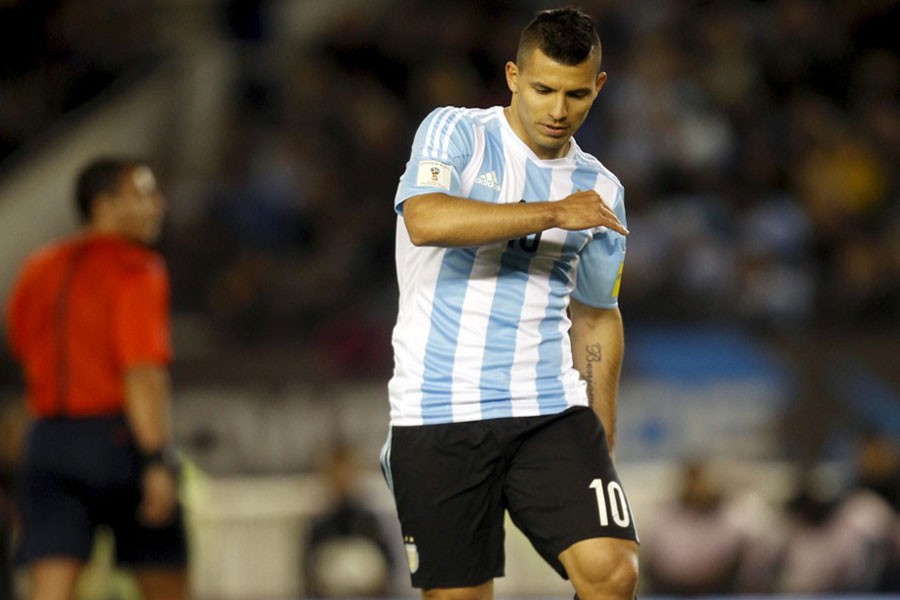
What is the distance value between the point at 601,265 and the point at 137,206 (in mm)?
2006

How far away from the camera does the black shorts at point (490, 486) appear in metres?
4.38

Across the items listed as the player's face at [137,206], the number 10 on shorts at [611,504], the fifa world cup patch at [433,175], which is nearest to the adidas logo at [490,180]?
the fifa world cup patch at [433,175]

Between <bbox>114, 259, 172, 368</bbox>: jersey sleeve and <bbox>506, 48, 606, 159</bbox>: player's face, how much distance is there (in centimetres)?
190

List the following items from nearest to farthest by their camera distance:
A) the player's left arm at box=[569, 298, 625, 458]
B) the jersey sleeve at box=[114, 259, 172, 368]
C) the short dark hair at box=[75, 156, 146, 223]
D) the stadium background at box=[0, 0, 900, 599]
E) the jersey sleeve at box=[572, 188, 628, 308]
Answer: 1. the jersey sleeve at box=[572, 188, 628, 308]
2. the player's left arm at box=[569, 298, 625, 458]
3. the jersey sleeve at box=[114, 259, 172, 368]
4. the short dark hair at box=[75, 156, 146, 223]
5. the stadium background at box=[0, 0, 900, 599]

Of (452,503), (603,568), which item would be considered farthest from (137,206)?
(603,568)

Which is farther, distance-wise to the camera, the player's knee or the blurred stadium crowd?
the blurred stadium crowd

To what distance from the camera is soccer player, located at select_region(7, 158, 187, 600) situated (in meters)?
5.73

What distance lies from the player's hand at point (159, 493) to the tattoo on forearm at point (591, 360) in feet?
5.60

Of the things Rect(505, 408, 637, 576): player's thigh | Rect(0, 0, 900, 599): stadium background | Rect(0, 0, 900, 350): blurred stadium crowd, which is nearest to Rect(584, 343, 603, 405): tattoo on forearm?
Rect(505, 408, 637, 576): player's thigh

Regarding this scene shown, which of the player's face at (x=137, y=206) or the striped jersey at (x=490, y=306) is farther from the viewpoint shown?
the player's face at (x=137, y=206)

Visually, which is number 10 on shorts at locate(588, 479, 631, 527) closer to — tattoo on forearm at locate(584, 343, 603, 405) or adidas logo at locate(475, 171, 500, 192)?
tattoo on forearm at locate(584, 343, 603, 405)

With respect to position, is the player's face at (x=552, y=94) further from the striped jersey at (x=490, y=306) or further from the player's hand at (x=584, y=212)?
the player's hand at (x=584, y=212)

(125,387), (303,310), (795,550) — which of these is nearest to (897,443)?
(795,550)

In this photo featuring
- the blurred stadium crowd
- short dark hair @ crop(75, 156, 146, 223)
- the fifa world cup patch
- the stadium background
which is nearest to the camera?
the fifa world cup patch
